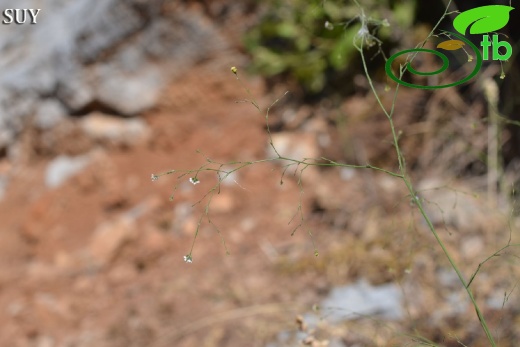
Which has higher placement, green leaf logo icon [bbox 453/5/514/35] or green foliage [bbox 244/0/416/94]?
green leaf logo icon [bbox 453/5/514/35]

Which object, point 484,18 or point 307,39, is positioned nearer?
point 484,18

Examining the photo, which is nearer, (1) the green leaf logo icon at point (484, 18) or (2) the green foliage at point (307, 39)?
(1) the green leaf logo icon at point (484, 18)

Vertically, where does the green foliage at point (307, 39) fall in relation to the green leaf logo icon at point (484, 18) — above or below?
below

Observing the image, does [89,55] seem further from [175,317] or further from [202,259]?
[175,317]

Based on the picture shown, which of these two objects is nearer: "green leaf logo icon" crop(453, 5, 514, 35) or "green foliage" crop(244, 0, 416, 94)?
"green leaf logo icon" crop(453, 5, 514, 35)

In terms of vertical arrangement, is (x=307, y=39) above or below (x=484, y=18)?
below
